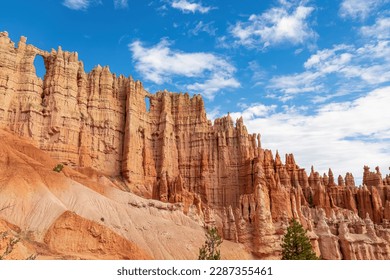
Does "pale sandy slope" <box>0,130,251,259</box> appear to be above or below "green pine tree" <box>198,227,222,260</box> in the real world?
above

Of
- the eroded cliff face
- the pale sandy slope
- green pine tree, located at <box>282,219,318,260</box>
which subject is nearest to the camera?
Result: the pale sandy slope

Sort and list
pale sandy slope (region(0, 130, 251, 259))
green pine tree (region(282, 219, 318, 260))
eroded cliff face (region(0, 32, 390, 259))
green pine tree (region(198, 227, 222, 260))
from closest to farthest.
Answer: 1. green pine tree (region(198, 227, 222, 260))
2. pale sandy slope (region(0, 130, 251, 259))
3. green pine tree (region(282, 219, 318, 260))
4. eroded cliff face (region(0, 32, 390, 259))

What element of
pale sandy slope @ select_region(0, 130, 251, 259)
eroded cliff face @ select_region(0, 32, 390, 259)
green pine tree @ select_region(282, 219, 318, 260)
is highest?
eroded cliff face @ select_region(0, 32, 390, 259)

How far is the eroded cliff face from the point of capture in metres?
57.1

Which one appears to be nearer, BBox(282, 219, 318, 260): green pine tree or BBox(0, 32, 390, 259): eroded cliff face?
BBox(282, 219, 318, 260): green pine tree

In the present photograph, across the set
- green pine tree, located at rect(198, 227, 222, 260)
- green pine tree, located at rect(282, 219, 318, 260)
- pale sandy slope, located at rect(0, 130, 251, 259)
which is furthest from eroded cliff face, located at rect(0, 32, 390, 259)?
green pine tree, located at rect(198, 227, 222, 260)

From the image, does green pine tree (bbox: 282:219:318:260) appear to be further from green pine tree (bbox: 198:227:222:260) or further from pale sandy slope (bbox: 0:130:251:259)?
pale sandy slope (bbox: 0:130:251:259)

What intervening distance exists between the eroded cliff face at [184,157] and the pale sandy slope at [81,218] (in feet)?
20.3

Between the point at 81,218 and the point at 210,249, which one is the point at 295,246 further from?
the point at 81,218

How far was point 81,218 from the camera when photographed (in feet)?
126

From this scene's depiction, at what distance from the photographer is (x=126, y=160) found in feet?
232

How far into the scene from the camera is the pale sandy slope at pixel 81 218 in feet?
119

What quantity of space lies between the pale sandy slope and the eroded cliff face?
6.20m

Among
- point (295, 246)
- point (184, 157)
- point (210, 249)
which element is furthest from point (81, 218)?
point (184, 157)
